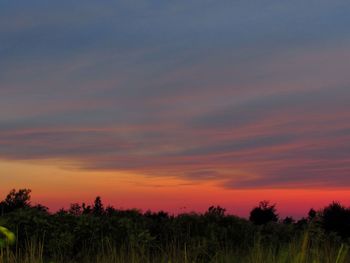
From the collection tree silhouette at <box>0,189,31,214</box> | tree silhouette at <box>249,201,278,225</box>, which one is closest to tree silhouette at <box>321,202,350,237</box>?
tree silhouette at <box>249,201,278,225</box>

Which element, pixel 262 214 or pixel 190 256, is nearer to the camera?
pixel 190 256

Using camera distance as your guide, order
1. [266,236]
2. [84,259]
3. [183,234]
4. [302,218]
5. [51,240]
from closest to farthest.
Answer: [84,259], [51,240], [183,234], [266,236], [302,218]

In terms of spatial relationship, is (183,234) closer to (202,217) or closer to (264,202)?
(202,217)

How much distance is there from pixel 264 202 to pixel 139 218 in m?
→ 8.57

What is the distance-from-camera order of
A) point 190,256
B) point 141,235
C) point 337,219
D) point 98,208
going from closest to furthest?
point 190,256, point 141,235, point 98,208, point 337,219

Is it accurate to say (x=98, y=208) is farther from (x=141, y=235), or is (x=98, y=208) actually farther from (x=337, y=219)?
(x=337, y=219)

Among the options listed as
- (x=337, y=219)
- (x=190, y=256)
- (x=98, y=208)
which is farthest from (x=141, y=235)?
(x=337, y=219)

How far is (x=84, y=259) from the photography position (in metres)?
14.1

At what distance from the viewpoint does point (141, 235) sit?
15.5 m

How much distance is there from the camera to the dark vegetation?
14.1 meters

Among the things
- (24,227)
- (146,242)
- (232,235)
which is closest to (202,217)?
(232,235)

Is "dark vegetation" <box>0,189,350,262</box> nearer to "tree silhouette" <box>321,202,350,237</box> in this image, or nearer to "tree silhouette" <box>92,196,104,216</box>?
"tree silhouette" <box>92,196,104,216</box>

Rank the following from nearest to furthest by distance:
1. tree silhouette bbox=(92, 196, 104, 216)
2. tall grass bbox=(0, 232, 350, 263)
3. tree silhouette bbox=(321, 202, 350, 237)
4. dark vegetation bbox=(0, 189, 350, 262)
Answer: tall grass bbox=(0, 232, 350, 263) < dark vegetation bbox=(0, 189, 350, 262) < tree silhouette bbox=(92, 196, 104, 216) < tree silhouette bbox=(321, 202, 350, 237)

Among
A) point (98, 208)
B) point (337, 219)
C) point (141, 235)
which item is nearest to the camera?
point (141, 235)
